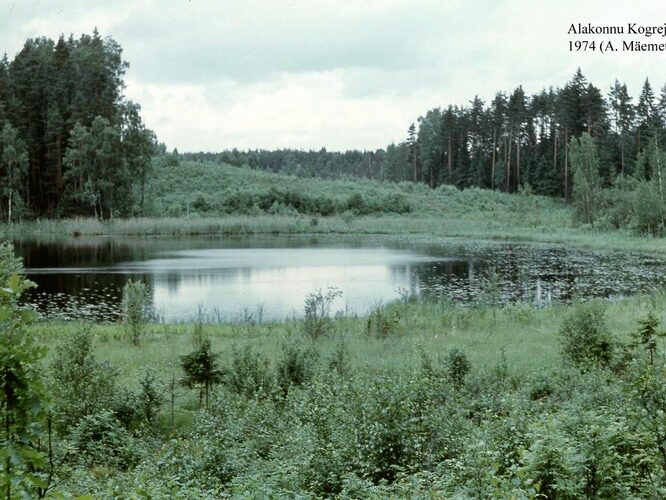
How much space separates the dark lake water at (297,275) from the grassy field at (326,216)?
8022 millimetres

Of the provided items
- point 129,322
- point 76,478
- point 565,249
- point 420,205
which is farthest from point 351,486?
point 420,205

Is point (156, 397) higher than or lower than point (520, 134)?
lower

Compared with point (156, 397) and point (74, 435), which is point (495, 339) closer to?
point (156, 397)

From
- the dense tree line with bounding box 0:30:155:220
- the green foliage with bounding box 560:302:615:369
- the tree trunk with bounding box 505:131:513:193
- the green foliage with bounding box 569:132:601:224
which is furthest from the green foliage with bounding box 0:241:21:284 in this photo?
the tree trunk with bounding box 505:131:513:193

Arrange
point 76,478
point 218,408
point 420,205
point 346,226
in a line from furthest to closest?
1. point 420,205
2. point 346,226
3. point 218,408
4. point 76,478

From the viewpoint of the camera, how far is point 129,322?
54.0ft

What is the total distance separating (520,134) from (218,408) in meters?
96.9

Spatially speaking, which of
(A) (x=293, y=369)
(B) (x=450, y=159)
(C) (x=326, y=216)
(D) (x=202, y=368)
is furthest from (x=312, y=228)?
(D) (x=202, y=368)

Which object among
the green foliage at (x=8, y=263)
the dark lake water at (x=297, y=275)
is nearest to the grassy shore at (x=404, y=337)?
the dark lake water at (x=297, y=275)

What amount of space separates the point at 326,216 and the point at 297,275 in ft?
137

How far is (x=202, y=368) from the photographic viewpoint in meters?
10.1

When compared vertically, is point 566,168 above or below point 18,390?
above

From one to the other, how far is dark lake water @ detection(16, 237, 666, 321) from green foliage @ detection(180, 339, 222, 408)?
7.64 m

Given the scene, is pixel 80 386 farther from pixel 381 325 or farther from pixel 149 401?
pixel 381 325
